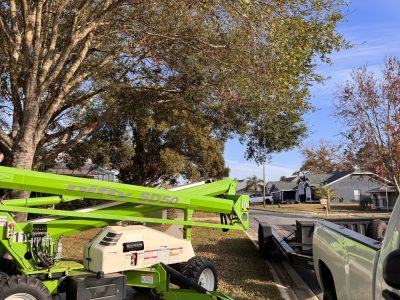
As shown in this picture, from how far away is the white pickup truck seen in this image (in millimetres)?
2732

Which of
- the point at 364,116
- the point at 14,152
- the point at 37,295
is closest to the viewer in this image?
the point at 37,295

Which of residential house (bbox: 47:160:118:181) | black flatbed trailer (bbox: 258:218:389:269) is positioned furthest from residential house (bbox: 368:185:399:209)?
black flatbed trailer (bbox: 258:218:389:269)

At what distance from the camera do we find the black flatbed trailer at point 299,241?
7809mm

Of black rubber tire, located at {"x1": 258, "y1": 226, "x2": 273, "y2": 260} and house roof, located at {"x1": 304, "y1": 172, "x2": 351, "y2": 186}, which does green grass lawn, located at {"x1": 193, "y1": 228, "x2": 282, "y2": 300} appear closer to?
black rubber tire, located at {"x1": 258, "y1": 226, "x2": 273, "y2": 260}

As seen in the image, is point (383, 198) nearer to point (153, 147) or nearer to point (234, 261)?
point (153, 147)

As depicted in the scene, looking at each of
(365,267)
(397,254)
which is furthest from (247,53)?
(397,254)

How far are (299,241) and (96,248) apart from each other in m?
4.49

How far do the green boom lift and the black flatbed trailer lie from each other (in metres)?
1.52

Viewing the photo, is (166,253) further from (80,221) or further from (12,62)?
(12,62)

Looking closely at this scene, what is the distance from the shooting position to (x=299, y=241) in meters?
9.47

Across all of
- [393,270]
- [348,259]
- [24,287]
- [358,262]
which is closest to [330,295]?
[348,259]

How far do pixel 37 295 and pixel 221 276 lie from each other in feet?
15.3

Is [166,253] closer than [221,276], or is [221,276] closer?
[166,253]

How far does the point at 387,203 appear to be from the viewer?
192ft
